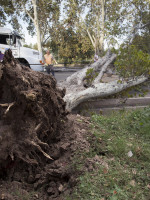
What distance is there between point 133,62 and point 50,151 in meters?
4.01

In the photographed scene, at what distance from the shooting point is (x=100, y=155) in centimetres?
314

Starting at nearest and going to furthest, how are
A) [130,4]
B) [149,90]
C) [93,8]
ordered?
[149,90]
[130,4]
[93,8]

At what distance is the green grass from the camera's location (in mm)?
2371

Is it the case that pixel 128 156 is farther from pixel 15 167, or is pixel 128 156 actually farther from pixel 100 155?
pixel 15 167

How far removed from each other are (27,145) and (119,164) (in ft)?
4.36

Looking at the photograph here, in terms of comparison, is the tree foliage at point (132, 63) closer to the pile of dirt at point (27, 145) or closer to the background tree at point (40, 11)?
the pile of dirt at point (27, 145)

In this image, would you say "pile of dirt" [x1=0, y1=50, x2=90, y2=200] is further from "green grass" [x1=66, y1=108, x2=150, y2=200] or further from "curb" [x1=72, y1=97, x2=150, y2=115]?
"curb" [x1=72, y1=97, x2=150, y2=115]

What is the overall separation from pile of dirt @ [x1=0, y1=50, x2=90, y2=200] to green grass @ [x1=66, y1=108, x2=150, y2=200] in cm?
23

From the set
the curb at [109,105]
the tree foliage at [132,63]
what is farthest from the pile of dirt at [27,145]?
the tree foliage at [132,63]

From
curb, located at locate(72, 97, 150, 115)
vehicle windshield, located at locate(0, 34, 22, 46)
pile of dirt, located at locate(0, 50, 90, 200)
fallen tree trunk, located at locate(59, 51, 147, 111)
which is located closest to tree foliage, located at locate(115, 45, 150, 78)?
fallen tree trunk, located at locate(59, 51, 147, 111)

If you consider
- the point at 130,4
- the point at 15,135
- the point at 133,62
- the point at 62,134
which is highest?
the point at 130,4

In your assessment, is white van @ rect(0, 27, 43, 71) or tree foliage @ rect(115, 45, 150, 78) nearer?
tree foliage @ rect(115, 45, 150, 78)

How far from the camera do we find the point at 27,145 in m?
2.54

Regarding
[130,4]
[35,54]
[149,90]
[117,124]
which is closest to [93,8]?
[130,4]
